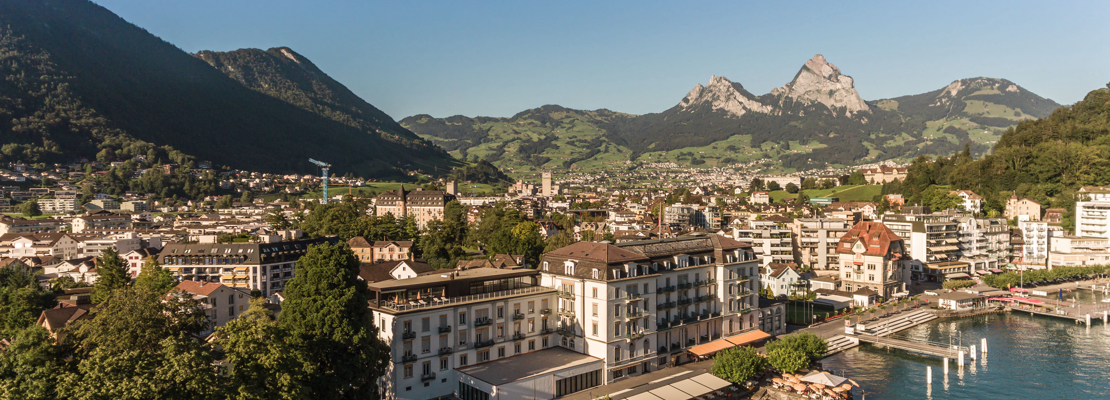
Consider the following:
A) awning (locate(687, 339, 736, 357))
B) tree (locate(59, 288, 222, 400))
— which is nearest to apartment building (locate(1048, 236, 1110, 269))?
awning (locate(687, 339, 736, 357))

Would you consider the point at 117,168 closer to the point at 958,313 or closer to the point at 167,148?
the point at 167,148

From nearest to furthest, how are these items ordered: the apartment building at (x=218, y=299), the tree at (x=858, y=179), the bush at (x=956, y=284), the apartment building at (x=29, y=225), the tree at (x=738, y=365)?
the tree at (x=738, y=365)
the apartment building at (x=218, y=299)
the bush at (x=956, y=284)
the apartment building at (x=29, y=225)
the tree at (x=858, y=179)

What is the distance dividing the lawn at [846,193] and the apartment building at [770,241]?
2386 inches

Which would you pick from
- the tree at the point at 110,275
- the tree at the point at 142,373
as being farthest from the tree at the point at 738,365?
the tree at the point at 110,275

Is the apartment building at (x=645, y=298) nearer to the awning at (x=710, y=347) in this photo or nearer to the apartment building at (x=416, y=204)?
the awning at (x=710, y=347)

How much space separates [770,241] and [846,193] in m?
74.5

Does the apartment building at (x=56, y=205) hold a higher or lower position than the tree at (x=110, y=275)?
higher

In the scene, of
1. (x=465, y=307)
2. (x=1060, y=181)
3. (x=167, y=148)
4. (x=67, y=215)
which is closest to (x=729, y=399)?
(x=465, y=307)

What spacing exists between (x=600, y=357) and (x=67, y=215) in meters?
105

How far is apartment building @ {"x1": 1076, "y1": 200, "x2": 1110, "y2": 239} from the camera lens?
70.4 m

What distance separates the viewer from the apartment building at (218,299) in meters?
39.0

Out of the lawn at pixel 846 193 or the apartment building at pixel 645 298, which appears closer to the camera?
the apartment building at pixel 645 298

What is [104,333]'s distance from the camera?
914 inches

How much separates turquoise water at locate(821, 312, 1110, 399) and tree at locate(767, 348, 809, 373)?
10.3ft
